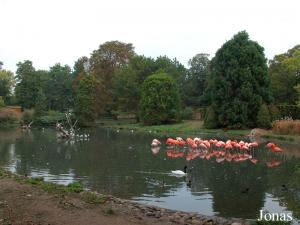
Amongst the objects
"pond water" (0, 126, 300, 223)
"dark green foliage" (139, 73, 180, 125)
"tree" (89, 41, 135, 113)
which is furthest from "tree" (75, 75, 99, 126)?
"pond water" (0, 126, 300, 223)

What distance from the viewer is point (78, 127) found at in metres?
64.8

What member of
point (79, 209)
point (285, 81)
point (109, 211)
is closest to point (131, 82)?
point (285, 81)

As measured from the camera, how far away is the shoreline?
11266 mm

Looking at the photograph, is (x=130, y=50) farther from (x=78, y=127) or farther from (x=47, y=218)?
(x=47, y=218)

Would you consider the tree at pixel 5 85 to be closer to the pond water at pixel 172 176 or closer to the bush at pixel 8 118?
the bush at pixel 8 118

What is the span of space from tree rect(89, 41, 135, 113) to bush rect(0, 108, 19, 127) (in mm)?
14810

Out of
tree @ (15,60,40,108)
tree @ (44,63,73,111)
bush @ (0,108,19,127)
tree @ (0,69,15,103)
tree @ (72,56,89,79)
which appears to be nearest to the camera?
bush @ (0,108,19,127)

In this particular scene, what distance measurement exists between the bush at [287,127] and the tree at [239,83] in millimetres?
5397

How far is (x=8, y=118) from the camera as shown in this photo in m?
67.6

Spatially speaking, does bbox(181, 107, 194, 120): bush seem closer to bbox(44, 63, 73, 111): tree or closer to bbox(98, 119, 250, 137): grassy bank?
bbox(98, 119, 250, 137): grassy bank

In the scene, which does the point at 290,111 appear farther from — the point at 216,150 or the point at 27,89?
the point at 27,89

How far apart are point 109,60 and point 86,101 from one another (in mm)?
15669

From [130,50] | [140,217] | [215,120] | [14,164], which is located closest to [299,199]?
[140,217]

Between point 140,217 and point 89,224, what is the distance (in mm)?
1620
